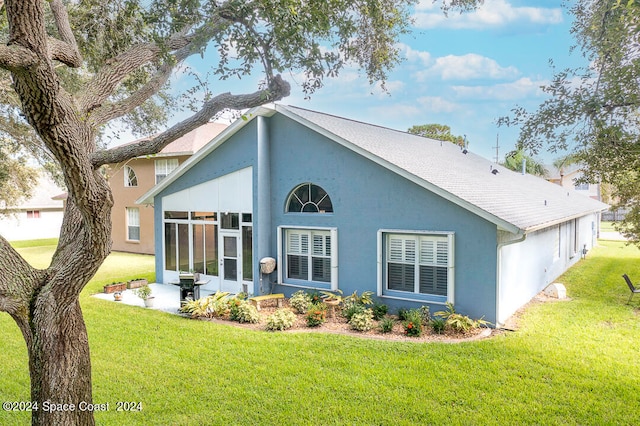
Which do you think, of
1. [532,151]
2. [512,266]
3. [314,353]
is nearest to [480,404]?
[314,353]

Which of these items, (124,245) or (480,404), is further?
(124,245)

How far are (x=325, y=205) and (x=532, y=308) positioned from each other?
6161 millimetres

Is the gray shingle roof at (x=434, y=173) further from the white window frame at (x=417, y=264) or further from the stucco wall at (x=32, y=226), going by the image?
the stucco wall at (x=32, y=226)

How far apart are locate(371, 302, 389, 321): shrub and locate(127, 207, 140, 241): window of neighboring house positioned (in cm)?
1811

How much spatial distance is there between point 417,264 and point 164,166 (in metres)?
16.9

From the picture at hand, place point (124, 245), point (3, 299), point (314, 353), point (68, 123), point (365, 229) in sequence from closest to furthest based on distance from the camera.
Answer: point (68, 123) → point (3, 299) → point (314, 353) → point (365, 229) → point (124, 245)

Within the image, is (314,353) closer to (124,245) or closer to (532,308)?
(532,308)

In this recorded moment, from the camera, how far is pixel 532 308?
11.2m

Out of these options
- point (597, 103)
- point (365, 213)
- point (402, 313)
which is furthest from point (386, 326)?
point (597, 103)

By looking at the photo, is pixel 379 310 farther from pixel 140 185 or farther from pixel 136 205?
pixel 136 205

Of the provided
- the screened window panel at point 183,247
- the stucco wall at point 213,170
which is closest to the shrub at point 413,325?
the stucco wall at point 213,170

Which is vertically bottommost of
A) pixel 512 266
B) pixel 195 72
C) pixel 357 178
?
pixel 512 266

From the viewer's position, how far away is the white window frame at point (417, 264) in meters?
9.77

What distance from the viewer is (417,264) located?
10391mm
